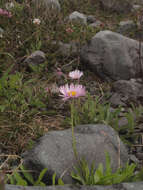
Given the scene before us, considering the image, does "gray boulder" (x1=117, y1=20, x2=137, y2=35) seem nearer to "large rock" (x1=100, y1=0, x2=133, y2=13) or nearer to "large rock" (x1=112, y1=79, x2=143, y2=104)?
"large rock" (x1=100, y1=0, x2=133, y2=13)

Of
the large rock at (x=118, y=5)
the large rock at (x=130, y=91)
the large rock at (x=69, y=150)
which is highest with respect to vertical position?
the large rock at (x=118, y=5)

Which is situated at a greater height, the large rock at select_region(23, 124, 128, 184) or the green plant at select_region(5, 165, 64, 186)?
the large rock at select_region(23, 124, 128, 184)

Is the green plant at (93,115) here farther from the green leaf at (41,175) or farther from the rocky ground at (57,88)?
the green leaf at (41,175)

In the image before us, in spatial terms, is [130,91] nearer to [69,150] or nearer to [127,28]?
[69,150]

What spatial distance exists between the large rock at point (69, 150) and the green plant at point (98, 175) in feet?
0.20

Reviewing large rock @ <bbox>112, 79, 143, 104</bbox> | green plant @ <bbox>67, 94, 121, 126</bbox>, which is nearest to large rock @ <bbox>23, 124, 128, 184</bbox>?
green plant @ <bbox>67, 94, 121, 126</bbox>

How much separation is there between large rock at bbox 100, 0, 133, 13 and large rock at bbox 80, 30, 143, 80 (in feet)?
13.0

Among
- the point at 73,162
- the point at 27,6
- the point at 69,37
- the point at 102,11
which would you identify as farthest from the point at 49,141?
the point at 102,11

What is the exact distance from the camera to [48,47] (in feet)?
12.5

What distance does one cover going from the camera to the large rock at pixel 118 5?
7.35 m

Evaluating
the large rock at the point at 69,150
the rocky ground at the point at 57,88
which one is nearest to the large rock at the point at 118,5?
the rocky ground at the point at 57,88

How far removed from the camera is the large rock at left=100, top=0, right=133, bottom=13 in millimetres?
7348

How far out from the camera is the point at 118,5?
24.3ft

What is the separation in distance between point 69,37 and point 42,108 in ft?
5.57
